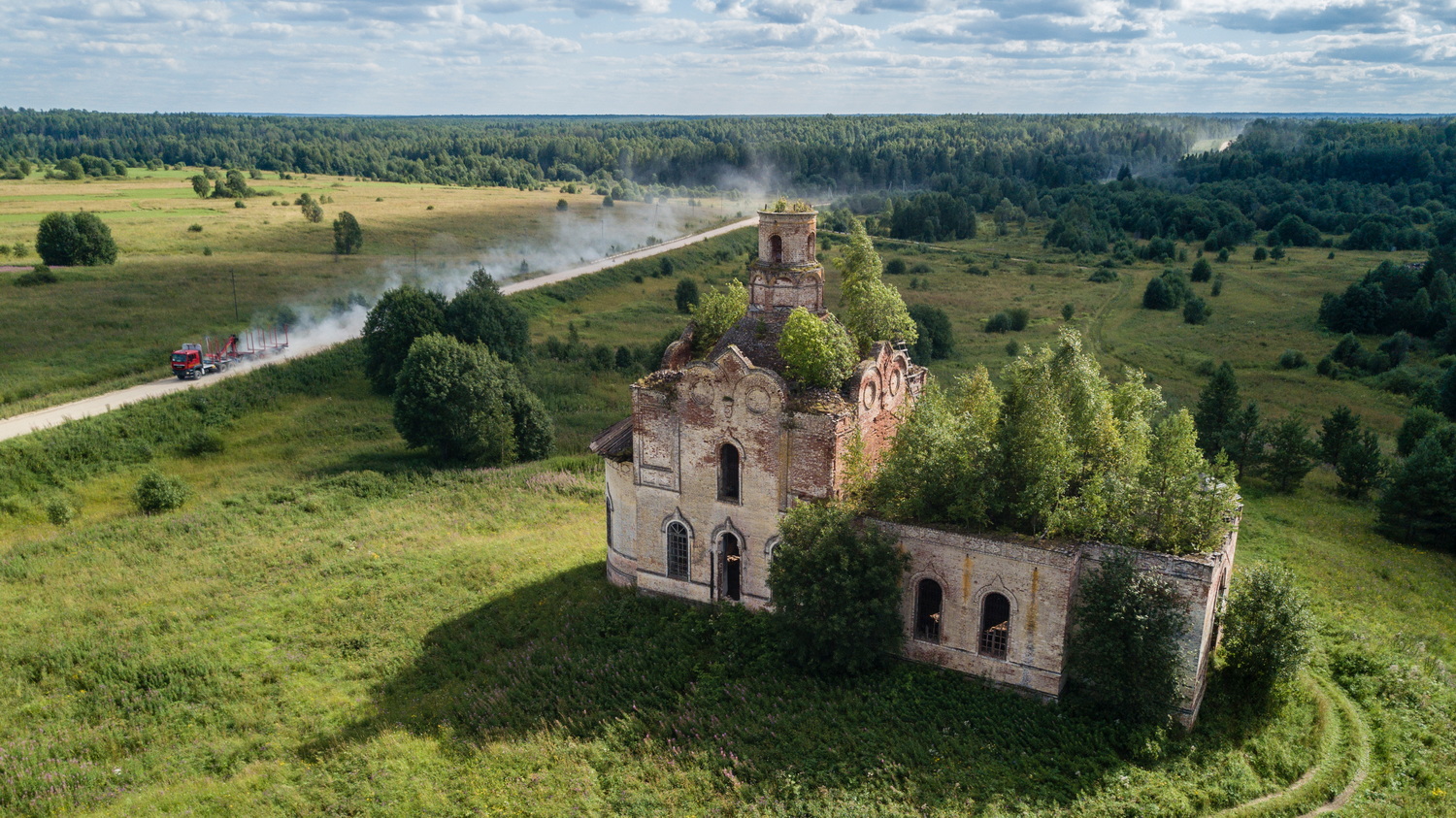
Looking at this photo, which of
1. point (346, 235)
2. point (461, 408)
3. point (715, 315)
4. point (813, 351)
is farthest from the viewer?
point (346, 235)

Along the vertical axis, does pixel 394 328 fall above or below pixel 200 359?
above

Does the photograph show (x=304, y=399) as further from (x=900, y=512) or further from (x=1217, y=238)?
(x=1217, y=238)

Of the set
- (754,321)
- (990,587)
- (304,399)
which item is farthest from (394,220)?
(990,587)

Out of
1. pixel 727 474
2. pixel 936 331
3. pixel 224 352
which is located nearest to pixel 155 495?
pixel 224 352

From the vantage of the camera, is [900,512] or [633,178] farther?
[633,178]

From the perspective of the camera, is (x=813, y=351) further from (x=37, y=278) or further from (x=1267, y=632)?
(x=37, y=278)

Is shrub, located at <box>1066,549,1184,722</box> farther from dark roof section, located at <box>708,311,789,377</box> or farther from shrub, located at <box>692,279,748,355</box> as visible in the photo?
shrub, located at <box>692,279,748,355</box>
